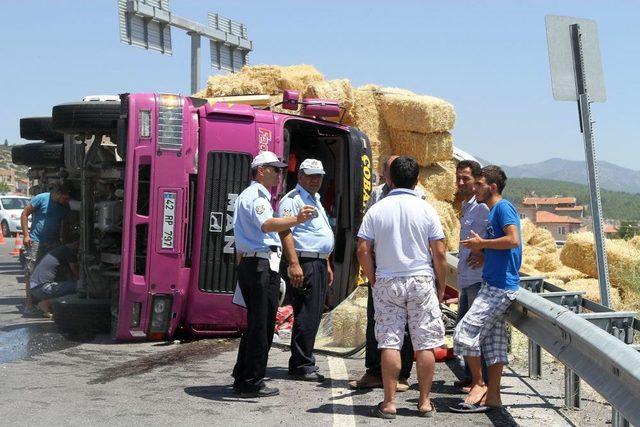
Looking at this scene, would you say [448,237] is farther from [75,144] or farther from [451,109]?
[75,144]

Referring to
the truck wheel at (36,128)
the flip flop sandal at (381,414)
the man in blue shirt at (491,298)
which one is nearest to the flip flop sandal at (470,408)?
the man in blue shirt at (491,298)

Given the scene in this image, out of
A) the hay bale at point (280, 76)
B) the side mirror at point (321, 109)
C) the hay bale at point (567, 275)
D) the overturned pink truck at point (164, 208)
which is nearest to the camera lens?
the overturned pink truck at point (164, 208)

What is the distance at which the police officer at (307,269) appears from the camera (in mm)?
7984

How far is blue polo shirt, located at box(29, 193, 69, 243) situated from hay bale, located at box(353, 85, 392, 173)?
4.48 metres

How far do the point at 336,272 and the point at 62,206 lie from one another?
13.1 feet

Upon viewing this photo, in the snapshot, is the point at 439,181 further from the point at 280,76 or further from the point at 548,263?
the point at 280,76

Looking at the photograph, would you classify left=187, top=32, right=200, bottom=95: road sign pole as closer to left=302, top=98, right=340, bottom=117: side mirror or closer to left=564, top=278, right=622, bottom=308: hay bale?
left=302, top=98, right=340, bottom=117: side mirror

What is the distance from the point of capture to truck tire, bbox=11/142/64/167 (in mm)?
15841

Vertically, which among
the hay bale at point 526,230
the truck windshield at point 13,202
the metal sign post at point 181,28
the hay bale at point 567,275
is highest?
the metal sign post at point 181,28

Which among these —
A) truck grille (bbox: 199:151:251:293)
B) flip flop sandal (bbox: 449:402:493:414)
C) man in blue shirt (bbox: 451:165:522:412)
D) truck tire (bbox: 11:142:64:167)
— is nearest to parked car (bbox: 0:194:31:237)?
truck tire (bbox: 11:142:64:167)

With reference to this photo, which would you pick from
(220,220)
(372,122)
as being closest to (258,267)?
(220,220)

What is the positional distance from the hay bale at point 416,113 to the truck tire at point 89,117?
16.8 ft

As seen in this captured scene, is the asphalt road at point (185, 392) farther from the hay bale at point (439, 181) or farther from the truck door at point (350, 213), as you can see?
the hay bale at point (439, 181)

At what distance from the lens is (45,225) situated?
42.1 feet
